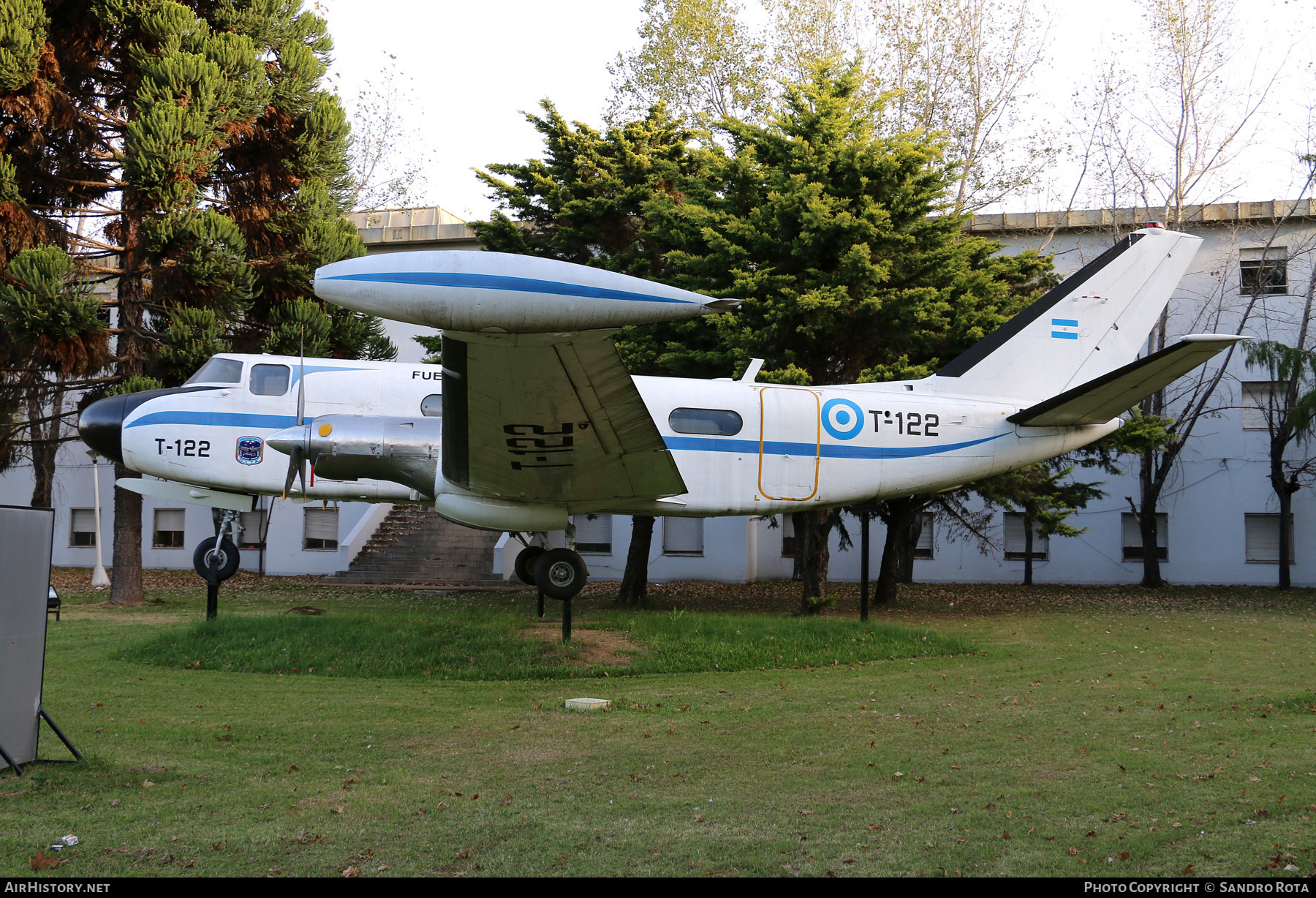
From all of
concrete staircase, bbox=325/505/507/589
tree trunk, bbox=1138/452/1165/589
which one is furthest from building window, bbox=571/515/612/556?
tree trunk, bbox=1138/452/1165/589

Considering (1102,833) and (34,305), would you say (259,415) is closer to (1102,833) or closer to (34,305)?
(34,305)

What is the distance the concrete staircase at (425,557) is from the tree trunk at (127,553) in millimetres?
6448

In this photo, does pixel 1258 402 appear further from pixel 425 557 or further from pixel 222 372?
pixel 222 372

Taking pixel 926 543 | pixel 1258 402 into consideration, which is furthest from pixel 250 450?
pixel 1258 402

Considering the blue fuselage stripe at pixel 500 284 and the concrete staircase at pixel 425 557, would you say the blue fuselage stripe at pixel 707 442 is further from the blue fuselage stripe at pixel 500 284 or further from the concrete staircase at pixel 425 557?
the concrete staircase at pixel 425 557

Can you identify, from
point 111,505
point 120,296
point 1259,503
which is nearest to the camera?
point 120,296

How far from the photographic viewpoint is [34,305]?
17.0 meters

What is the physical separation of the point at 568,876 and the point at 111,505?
31.8 metres

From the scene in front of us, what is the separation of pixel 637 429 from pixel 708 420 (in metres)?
2.54

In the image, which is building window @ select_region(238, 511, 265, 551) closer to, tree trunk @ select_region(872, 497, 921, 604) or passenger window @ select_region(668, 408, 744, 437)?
tree trunk @ select_region(872, 497, 921, 604)

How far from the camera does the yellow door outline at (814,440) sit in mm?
13078

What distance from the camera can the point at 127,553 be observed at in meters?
19.1
